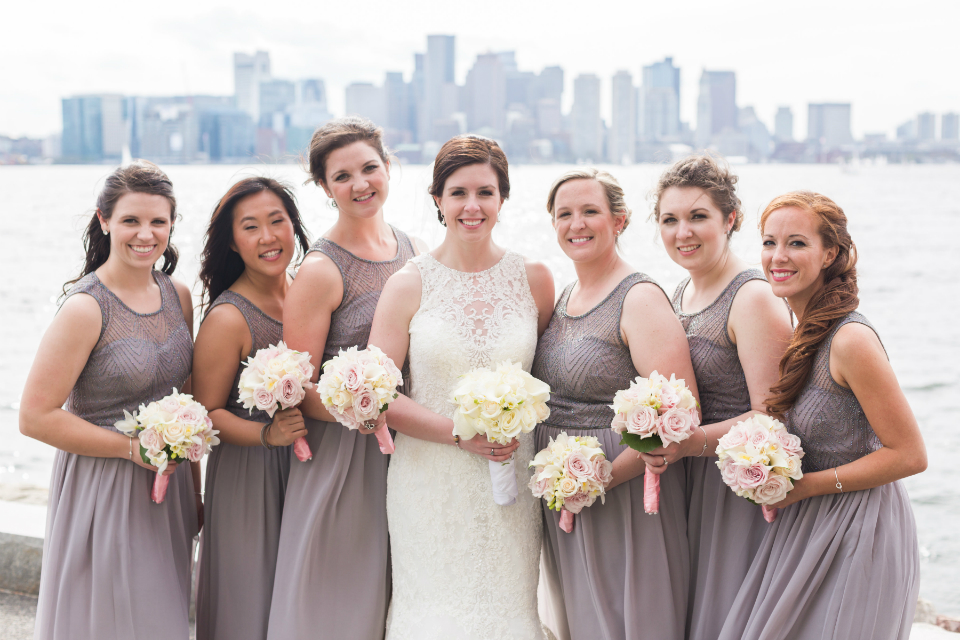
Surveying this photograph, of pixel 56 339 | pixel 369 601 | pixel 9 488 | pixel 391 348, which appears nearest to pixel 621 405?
pixel 391 348

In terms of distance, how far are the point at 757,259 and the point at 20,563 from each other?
31280 mm

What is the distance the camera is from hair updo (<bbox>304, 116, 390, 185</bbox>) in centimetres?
464

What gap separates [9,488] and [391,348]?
651 cm

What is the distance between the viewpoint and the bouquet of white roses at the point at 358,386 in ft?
12.3

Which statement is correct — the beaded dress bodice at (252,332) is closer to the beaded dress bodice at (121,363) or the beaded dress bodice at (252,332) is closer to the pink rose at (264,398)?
the beaded dress bodice at (121,363)

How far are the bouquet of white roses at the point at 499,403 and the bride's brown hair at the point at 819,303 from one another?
3.71 ft

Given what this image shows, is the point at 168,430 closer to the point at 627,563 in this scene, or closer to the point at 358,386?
the point at 358,386

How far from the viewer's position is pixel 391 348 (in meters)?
4.22

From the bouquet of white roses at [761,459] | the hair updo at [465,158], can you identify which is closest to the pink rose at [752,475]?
the bouquet of white roses at [761,459]

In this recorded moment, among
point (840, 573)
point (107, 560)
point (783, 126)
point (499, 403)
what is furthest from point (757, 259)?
point (783, 126)

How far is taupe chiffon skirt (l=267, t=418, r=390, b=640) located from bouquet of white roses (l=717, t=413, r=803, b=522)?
194 centimetres

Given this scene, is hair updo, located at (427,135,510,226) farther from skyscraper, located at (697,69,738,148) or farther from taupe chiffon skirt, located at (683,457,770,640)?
skyscraper, located at (697,69,738,148)

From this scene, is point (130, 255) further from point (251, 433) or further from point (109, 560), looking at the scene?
point (109, 560)

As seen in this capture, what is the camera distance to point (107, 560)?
4.10 metres
